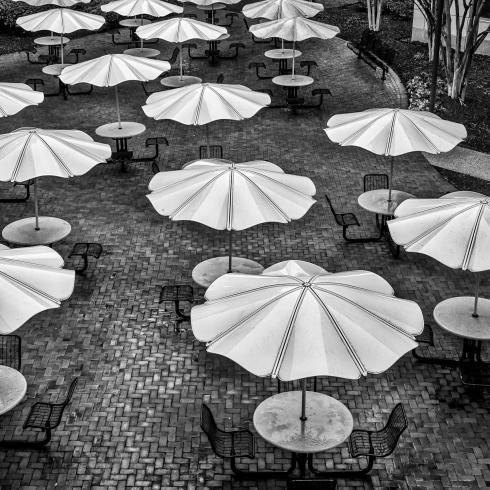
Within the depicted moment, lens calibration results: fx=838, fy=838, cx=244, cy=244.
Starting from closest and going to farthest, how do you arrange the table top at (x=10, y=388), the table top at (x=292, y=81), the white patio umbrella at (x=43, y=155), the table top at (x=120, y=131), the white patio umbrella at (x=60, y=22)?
the table top at (x=10, y=388)
the white patio umbrella at (x=43, y=155)
the table top at (x=120, y=131)
the table top at (x=292, y=81)
the white patio umbrella at (x=60, y=22)

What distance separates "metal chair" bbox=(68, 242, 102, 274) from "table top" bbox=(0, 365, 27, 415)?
3.89 meters

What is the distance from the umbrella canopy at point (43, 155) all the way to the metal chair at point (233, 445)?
569cm

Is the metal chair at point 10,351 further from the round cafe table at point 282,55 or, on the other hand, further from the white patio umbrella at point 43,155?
the round cafe table at point 282,55

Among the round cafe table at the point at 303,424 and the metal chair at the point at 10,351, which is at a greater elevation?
the round cafe table at the point at 303,424

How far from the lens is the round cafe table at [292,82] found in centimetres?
2312

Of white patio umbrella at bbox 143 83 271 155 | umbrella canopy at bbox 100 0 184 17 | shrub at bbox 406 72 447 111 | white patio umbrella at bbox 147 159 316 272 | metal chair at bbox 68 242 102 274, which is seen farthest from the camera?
umbrella canopy at bbox 100 0 184 17

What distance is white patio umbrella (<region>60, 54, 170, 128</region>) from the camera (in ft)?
61.9

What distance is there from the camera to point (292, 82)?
23312 mm

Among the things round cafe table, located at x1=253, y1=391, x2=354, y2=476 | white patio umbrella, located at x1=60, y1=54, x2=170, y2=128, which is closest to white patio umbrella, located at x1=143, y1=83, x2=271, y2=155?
white patio umbrella, located at x1=60, y1=54, x2=170, y2=128

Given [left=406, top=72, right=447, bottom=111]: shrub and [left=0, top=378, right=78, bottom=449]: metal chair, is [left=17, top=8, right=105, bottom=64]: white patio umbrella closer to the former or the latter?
[left=406, top=72, right=447, bottom=111]: shrub

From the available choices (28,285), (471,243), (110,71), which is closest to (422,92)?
(110,71)

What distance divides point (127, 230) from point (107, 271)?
5.84ft

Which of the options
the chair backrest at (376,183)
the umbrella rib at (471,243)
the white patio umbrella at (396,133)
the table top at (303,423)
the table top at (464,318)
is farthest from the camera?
the chair backrest at (376,183)

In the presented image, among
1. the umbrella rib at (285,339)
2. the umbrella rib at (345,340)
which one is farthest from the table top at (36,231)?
the umbrella rib at (345,340)
